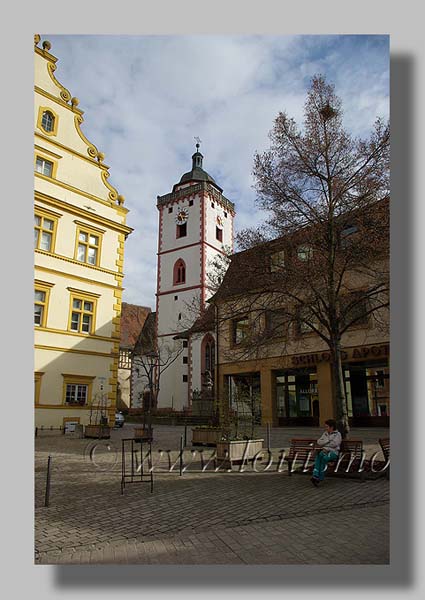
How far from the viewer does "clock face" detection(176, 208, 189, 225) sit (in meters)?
44.0

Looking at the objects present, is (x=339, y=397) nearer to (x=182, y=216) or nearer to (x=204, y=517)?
(x=204, y=517)

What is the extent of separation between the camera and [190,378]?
38688mm

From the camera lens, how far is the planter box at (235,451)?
1055cm

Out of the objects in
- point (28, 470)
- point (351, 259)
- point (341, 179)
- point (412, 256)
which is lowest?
point (28, 470)

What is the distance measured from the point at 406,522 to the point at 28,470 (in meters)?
3.37

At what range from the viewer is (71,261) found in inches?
258

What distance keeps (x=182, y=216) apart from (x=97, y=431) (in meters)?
36.0

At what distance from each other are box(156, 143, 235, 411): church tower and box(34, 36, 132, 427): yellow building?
102ft

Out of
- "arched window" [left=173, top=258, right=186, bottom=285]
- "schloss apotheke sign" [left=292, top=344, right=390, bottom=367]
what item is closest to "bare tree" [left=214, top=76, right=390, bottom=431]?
"schloss apotheke sign" [left=292, top=344, right=390, bottom=367]

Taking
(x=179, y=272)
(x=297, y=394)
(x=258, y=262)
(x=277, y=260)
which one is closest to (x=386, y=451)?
(x=277, y=260)

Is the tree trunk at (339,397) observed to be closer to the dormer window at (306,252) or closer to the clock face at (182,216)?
the dormer window at (306,252)

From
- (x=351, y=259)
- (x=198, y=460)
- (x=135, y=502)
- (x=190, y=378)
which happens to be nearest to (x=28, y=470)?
(x=135, y=502)

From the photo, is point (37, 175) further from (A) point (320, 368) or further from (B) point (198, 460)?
(A) point (320, 368)

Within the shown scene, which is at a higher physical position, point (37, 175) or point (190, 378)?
point (37, 175)
